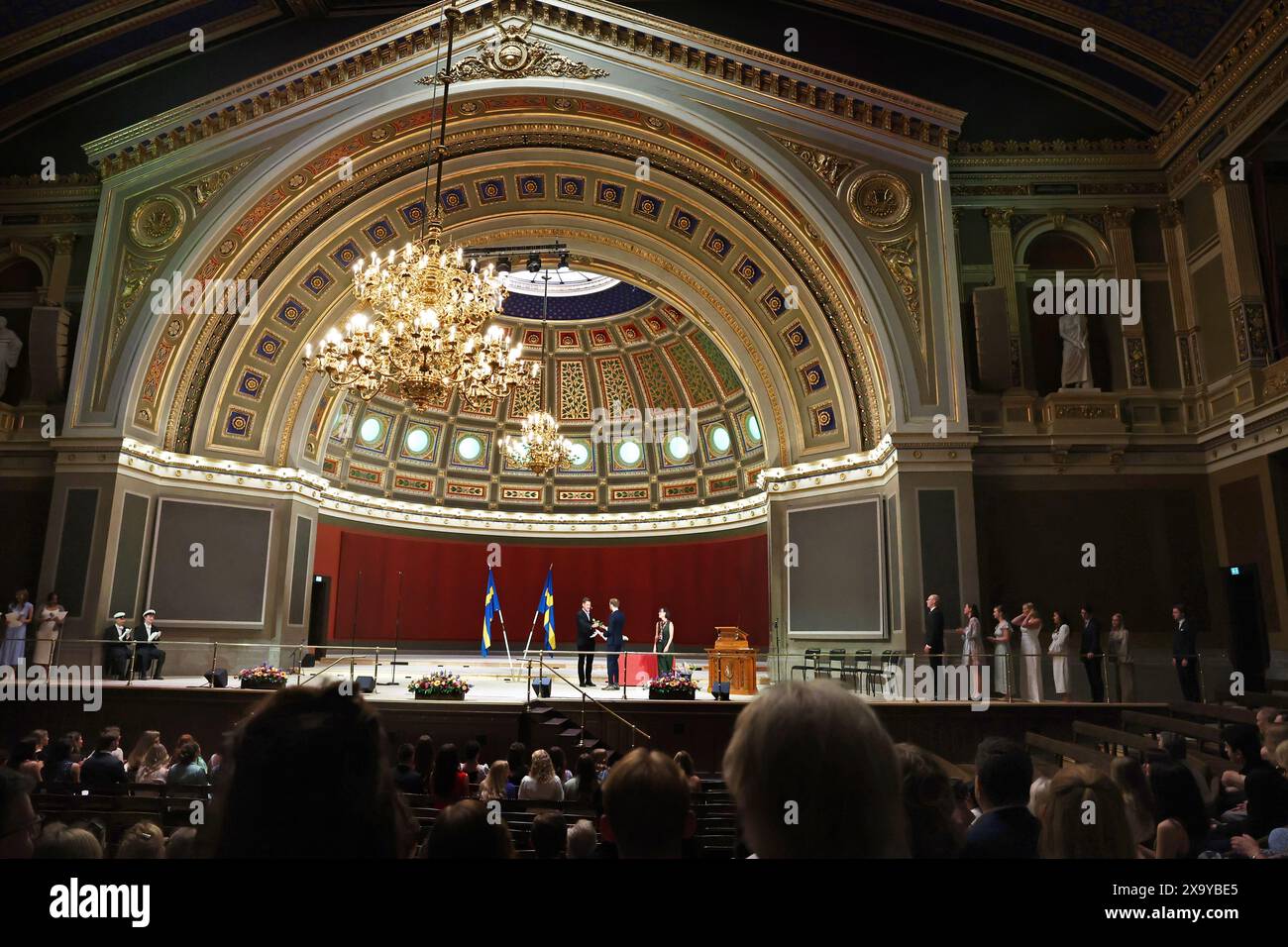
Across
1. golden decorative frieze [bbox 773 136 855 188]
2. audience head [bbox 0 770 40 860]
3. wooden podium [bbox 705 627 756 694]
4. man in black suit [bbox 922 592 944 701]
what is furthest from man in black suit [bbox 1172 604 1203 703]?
audience head [bbox 0 770 40 860]

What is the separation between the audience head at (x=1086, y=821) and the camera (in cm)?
229

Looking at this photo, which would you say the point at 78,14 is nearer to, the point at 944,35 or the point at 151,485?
the point at 151,485

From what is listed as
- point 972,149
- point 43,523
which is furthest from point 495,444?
point 972,149

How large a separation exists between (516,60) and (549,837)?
1505cm

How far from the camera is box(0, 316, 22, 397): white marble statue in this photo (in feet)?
48.7

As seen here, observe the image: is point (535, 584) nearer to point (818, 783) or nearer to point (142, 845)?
point (142, 845)

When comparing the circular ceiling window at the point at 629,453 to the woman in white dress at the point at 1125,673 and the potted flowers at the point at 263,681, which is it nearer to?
the potted flowers at the point at 263,681

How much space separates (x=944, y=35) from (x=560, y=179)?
26.6 feet

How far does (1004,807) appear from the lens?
2531mm

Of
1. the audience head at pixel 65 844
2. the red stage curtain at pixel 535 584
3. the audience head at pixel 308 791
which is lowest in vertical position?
the audience head at pixel 65 844

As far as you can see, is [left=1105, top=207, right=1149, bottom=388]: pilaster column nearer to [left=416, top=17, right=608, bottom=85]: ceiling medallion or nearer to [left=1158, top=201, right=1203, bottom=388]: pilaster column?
[left=1158, top=201, right=1203, bottom=388]: pilaster column

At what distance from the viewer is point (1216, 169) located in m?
12.7

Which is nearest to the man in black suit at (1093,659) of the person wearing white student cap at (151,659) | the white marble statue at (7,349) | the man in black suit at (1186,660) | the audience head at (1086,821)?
the man in black suit at (1186,660)

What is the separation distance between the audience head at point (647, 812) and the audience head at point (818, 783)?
2.24 ft
